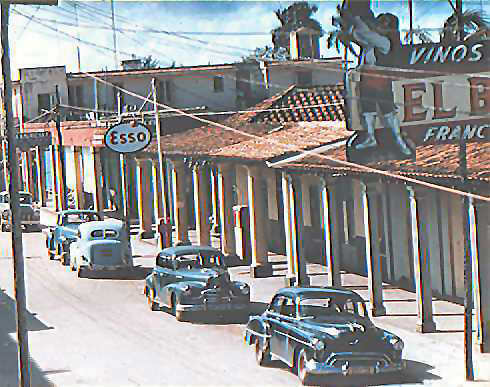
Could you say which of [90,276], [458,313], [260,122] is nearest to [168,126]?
[260,122]

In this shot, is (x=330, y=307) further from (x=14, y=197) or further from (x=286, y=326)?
(x=14, y=197)

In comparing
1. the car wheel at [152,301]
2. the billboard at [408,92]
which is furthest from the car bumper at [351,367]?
the car wheel at [152,301]

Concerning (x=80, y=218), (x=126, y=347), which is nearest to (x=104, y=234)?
(x=80, y=218)

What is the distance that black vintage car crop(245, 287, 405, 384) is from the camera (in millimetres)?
17438

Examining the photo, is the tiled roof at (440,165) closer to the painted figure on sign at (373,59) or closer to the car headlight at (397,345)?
the painted figure on sign at (373,59)

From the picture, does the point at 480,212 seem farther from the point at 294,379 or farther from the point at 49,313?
the point at 49,313

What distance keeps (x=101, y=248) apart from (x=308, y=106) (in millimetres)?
10428

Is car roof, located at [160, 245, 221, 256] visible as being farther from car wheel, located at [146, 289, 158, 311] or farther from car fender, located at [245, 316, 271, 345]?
car fender, located at [245, 316, 271, 345]

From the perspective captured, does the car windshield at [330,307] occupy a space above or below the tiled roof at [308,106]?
below

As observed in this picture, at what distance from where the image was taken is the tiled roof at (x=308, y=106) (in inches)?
1529

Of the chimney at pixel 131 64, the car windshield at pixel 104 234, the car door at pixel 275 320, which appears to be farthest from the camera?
the chimney at pixel 131 64

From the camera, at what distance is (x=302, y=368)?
17.7 m

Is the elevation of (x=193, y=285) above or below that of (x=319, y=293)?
below

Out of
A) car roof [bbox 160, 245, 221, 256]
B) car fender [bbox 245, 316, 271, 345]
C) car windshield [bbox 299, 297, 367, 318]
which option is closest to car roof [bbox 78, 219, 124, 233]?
car roof [bbox 160, 245, 221, 256]
